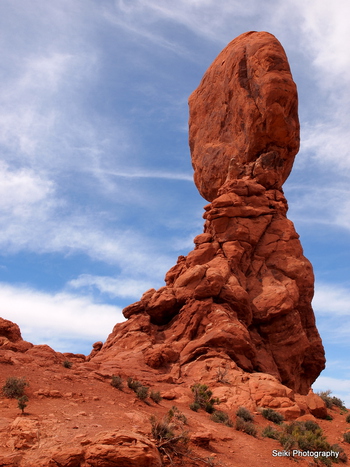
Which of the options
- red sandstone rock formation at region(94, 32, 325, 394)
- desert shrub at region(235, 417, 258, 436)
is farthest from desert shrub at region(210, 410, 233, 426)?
red sandstone rock formation at region(94, 32, 325, 394)

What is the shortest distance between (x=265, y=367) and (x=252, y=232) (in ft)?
26.5

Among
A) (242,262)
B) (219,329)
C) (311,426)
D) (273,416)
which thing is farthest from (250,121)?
(311,426)

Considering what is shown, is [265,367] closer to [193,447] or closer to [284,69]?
[193,447]

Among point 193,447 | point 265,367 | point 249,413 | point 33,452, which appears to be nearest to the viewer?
point 33,452

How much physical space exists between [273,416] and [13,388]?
9267 millimetres

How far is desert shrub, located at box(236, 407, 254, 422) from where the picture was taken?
51.1 ft

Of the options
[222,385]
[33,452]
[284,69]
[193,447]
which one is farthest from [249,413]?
[284,69]

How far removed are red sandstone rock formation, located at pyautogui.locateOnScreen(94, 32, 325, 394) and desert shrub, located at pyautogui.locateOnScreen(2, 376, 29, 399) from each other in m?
7.93

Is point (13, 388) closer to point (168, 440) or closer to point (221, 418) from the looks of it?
point (168, 440)

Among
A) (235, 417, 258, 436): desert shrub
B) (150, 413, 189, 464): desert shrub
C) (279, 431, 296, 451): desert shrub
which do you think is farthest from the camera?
(235, 417, 258, 436): desert shrub

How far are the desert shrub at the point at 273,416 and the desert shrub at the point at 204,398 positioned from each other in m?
1.77

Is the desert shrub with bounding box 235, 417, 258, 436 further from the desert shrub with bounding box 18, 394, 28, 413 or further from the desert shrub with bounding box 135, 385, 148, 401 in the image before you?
the desert shrub with bounding box 18, 394, 28, 413

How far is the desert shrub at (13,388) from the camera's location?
1222 centimetres

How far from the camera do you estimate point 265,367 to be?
22.8 metres
